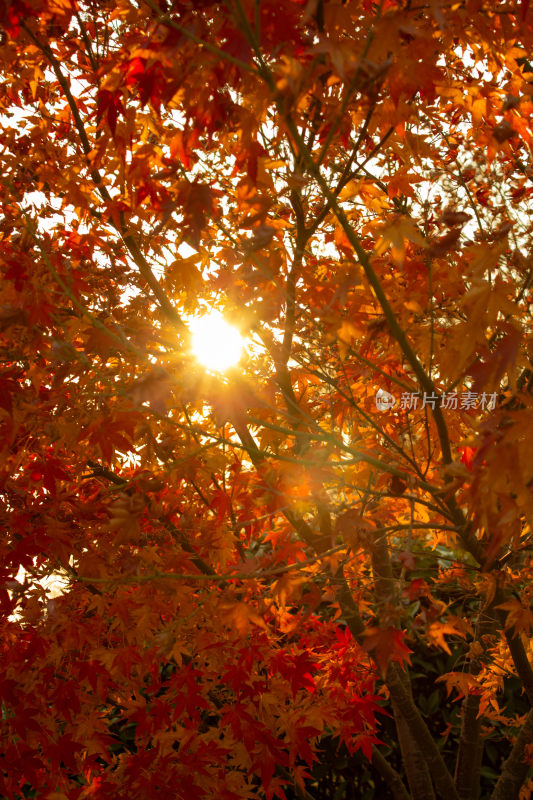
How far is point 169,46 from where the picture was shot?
4.69 feet

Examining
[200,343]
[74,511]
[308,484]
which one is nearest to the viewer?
[308,484]

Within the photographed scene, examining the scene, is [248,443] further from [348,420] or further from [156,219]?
[156,219]

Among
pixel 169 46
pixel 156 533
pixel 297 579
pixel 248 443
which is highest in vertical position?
pixel 169 46

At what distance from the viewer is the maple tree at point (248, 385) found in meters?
1.61

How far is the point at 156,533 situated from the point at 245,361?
2.60 ft

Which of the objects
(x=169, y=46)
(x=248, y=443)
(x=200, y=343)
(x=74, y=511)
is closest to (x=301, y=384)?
(x=248, y=443)

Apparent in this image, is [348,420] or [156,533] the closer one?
[156,533]

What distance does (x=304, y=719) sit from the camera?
8.18 ft

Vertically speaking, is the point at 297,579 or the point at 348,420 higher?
the point at 348,420

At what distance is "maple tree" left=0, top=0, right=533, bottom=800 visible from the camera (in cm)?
161

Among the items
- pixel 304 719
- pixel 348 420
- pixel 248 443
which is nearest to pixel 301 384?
pixel 348 420

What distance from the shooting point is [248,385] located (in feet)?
5.90

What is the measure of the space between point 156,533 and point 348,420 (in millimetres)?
964

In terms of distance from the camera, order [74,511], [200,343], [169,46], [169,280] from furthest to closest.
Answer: [169,280], [74,511], [200,343], [169,46]
